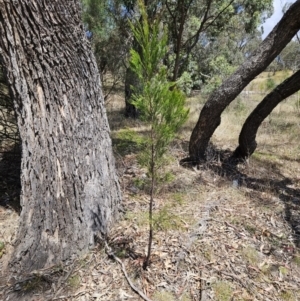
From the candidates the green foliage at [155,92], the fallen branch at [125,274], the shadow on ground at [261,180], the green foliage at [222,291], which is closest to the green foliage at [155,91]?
the green foliage at [155,92]

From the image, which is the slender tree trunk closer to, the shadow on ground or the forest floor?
the shadow on ground

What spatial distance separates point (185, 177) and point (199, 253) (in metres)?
1.45

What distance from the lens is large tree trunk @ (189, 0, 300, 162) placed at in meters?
2.90

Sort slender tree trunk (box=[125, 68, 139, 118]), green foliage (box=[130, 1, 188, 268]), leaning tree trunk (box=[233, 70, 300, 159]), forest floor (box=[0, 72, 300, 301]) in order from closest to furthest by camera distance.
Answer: green foliage (box=[130, 1, 188, 268])
forest floor (box=[0, 72, 300, 301])
leaning tree trunk (box=[233, 70, 300, 159])
slender tree trunk (box=[125, 68, 139, 118])

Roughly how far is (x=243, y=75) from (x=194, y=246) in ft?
7.58

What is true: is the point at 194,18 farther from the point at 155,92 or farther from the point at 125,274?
the point at 125,274

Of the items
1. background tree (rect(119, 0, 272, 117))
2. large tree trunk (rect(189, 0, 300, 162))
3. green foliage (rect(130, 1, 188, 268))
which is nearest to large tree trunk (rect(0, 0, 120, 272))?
green foliage (rect(130, 1, 188, 268))

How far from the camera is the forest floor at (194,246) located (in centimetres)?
182

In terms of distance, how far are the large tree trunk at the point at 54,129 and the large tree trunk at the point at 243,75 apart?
6.31 feet

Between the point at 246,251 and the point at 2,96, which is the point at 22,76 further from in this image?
the point at 246,251

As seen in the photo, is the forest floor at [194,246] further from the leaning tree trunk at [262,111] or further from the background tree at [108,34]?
the background tree at [108,34]

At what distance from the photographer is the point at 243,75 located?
3285mm

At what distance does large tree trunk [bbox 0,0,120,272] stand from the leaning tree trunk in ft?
8.57

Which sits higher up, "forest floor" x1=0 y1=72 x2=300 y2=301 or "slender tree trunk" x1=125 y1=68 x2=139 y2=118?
"slender tree trunk" x1=125 y1=68 x2=139 y2=118
